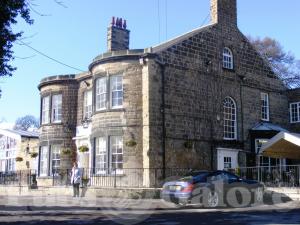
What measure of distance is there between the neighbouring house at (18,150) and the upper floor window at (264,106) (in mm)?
16109

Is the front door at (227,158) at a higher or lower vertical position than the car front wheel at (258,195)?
higher

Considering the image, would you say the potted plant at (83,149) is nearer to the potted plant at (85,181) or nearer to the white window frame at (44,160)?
the potted plant at (85,181)

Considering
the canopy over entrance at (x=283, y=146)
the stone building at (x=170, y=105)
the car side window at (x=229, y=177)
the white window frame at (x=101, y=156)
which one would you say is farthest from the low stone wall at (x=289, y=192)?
the white window frame at (x=101, y=156)

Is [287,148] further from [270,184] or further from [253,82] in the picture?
[253,82]

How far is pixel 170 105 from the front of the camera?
25.6m

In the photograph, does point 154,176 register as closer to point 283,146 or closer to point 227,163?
point 227,163

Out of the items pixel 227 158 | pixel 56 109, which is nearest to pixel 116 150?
pixel 227 158

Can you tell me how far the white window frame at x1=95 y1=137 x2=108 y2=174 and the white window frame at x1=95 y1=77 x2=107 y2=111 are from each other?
6.19ft

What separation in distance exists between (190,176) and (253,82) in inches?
553

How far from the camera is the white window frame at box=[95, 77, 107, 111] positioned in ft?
86.7

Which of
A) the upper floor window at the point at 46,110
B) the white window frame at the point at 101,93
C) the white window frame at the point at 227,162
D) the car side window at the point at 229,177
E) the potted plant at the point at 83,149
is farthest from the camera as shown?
the upper floor window at the point at 46,110

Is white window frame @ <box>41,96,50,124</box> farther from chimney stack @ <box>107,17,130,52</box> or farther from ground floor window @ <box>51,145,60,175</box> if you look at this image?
chimney stack @ <box>107,17,130,52</box>

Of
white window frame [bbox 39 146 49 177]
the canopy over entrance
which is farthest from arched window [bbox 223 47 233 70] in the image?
white window frame [bbox 39 146 49 177]

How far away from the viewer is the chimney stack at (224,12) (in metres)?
29.2
